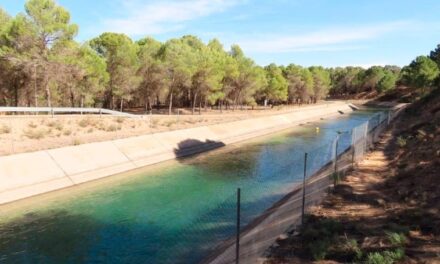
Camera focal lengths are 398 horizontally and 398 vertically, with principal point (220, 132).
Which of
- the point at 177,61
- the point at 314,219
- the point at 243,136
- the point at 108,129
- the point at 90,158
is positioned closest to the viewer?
the point at 314,219

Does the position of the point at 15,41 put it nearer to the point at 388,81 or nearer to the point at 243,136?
the point at 243,136

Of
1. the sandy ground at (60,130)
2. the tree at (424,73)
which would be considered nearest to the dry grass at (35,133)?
the sandy ground at (60,130)

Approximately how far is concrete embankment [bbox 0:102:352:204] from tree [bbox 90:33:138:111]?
19.0 metres

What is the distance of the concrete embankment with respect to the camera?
25.4 metres

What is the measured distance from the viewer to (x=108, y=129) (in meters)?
45.8

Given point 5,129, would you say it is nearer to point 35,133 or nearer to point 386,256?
point 35,133

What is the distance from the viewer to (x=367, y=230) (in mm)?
13758

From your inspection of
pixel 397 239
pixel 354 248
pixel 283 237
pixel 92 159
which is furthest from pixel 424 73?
pixel 354 248

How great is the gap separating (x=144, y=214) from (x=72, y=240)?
4.46 m

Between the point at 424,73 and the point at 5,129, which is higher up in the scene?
the point at 424,73

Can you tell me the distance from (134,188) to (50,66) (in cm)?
2734

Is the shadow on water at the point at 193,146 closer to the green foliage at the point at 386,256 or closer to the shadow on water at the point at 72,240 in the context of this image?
the shadow on water at the point at 72,240

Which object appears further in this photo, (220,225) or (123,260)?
(220,225)

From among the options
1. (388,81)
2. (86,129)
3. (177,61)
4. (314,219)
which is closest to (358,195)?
(314,219)
